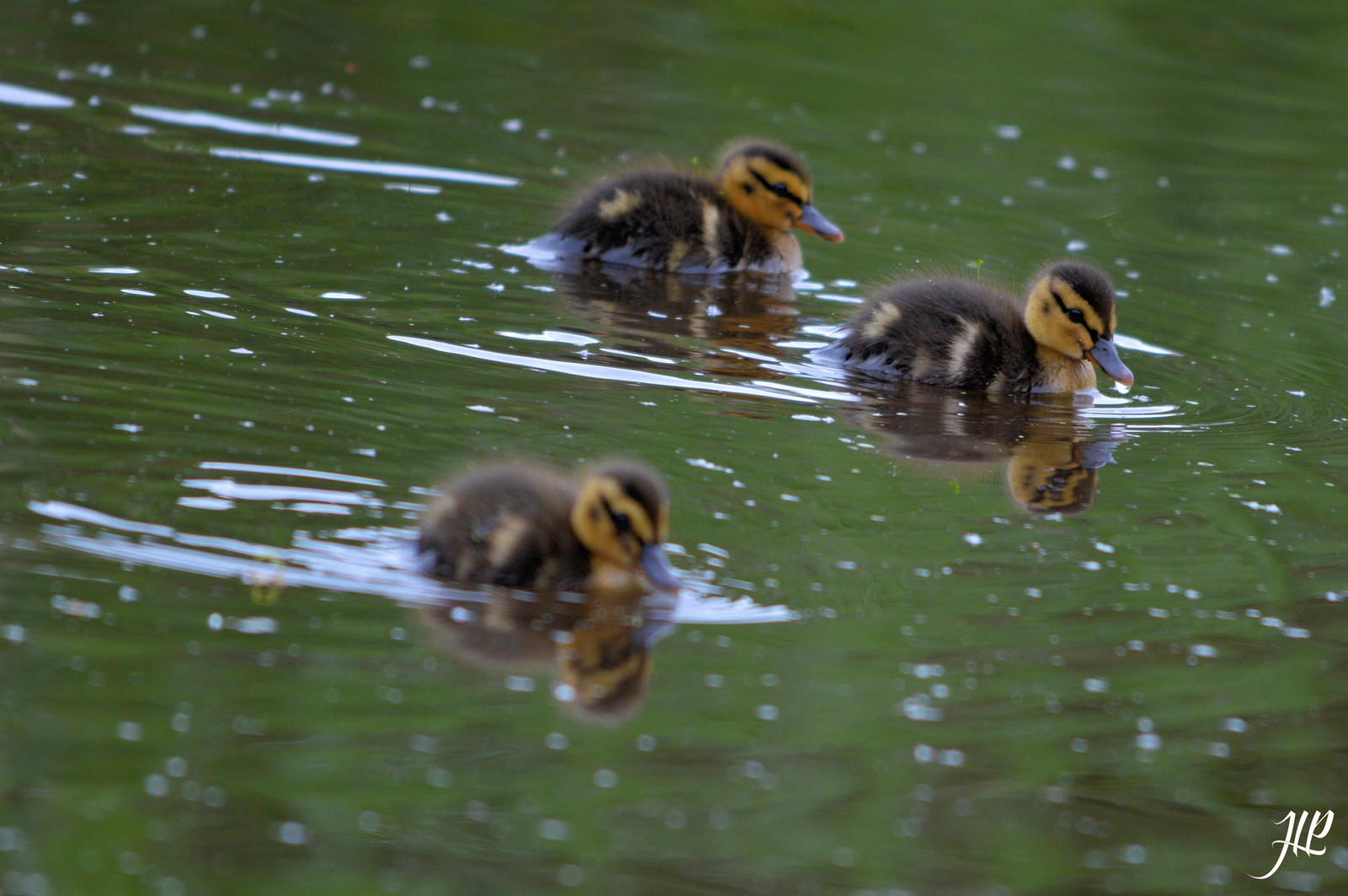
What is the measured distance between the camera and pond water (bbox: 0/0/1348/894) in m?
3.49

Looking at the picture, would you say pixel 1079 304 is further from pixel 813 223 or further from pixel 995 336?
pixel 813 223

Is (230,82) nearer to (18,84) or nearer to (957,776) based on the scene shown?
(18,84)

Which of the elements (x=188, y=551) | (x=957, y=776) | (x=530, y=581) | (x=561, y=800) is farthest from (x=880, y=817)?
(x=188, y=551)

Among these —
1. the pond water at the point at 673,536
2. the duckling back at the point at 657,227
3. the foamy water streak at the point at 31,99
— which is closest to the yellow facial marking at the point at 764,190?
the duckling back at the point at 657,227

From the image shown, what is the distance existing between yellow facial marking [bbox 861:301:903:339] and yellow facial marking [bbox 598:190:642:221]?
164cm

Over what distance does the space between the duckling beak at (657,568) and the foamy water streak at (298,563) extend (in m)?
0.07

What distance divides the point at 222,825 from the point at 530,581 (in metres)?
1.22

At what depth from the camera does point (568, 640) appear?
415cm

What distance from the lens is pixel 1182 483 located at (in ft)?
18.8

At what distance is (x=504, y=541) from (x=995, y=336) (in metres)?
2.92

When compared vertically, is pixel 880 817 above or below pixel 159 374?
below

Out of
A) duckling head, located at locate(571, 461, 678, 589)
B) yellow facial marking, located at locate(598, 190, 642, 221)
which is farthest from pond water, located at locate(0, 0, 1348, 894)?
yellow facial marking, located at locate(598, 190, 642, 221)

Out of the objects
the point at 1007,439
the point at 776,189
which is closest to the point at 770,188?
the point at 776,189

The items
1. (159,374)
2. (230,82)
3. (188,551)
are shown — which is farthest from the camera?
(230,82)
